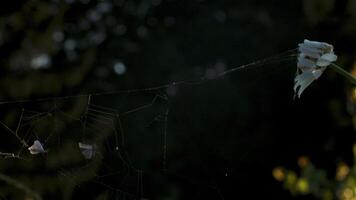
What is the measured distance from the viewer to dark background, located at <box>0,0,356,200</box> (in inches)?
119

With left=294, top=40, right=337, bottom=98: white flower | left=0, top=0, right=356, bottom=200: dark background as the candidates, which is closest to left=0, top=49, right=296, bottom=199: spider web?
left=0, top=0, right=356, bottom=200: dark background

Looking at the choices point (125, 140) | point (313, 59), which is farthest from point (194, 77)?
point (313, 59)

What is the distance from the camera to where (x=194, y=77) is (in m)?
3.17

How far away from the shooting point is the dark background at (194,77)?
3012 millimetres

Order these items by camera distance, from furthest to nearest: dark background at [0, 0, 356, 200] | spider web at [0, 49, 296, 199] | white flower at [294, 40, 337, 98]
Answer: dark background at [0, 0, 356, 200], spider web at [0, 49, 296, 199], white flower at [294, 40, 337, 98]

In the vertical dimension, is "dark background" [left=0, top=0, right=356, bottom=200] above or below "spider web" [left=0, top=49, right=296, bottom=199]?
above

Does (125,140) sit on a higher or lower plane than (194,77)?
lower

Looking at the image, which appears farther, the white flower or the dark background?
the dark background

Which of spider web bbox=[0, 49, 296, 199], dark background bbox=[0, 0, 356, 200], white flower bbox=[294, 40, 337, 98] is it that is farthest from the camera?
dark background bbox=[0, 0, 356, 200]

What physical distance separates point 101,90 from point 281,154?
81cm

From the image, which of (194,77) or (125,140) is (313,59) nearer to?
(125,140)

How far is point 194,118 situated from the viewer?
9.58ft

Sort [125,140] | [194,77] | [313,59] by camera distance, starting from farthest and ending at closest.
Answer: [194,77]
[125,140]
[313,59]

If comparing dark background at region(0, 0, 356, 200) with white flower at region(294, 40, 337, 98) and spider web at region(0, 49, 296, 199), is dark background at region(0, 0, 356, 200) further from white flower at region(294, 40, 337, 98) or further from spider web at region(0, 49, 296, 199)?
white flower at region(294, 40, 337, 98)
